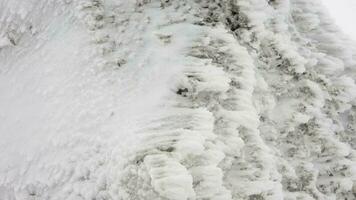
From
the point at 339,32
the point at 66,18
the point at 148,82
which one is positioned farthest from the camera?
the point at 339,32

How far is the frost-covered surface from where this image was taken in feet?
3.20

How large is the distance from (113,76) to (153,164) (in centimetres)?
23

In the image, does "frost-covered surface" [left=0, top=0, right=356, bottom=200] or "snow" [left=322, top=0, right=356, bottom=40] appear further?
"snow" [left=322, top=0, right=356, bottom=40]

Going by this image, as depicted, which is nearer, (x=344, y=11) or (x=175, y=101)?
(x=175, y=101)

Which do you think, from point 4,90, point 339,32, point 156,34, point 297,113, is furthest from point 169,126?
point 339,32

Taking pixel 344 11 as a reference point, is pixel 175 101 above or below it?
above

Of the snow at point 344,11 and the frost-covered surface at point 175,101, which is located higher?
the frost-covered surface at point 175,101

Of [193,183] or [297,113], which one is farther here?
[297,113]

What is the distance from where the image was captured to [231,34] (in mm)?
1128

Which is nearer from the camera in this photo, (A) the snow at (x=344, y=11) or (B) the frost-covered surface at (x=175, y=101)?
(B) the frost-covered surface at (x=175, y=101)

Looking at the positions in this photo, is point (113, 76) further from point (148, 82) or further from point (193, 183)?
point (193, 183)

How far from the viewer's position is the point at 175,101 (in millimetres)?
1010

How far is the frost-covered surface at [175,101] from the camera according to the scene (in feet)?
3.20

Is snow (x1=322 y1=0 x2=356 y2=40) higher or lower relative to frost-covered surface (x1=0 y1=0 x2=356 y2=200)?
lower
